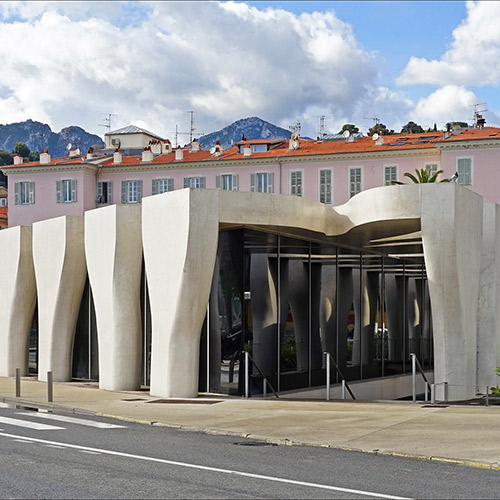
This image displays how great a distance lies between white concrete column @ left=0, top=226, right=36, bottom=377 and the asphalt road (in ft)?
56.4

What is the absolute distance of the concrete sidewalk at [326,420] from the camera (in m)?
14.0

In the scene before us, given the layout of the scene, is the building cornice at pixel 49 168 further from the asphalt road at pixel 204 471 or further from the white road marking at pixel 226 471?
the white road marking at pixel 226 471

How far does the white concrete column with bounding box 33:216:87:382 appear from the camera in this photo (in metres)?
28.8

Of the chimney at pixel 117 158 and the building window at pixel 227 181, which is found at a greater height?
the chimney at pixel 117 158

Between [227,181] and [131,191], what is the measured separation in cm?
897

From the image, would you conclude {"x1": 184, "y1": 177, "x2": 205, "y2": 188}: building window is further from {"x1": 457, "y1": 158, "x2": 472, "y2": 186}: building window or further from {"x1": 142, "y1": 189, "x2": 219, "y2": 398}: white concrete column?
{"x1": 142, "y1": 189, "x2": 219, "y2": 398}: white concrete column

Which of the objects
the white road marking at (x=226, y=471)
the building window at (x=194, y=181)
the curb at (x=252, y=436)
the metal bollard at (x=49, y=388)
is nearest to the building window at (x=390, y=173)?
the building window at (x=194, y=181)

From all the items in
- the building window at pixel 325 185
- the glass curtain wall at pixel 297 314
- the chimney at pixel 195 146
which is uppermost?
the chimney at pixel 195 146

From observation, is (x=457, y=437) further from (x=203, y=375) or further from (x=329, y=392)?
(x=329, y=392)

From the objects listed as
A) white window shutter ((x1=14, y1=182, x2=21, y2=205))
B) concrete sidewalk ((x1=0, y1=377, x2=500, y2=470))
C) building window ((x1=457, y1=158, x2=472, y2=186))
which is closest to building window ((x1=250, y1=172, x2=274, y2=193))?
building window ((x1=457, y1=158, x2=472, y2=186))

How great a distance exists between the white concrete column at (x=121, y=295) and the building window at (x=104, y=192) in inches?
1877

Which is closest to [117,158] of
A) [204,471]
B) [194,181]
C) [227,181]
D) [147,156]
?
[147,156]

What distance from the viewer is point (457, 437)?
14875mm

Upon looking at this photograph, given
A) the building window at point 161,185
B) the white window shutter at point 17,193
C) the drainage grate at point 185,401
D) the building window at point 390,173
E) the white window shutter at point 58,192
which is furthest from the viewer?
the white window shutter at point 17,193
